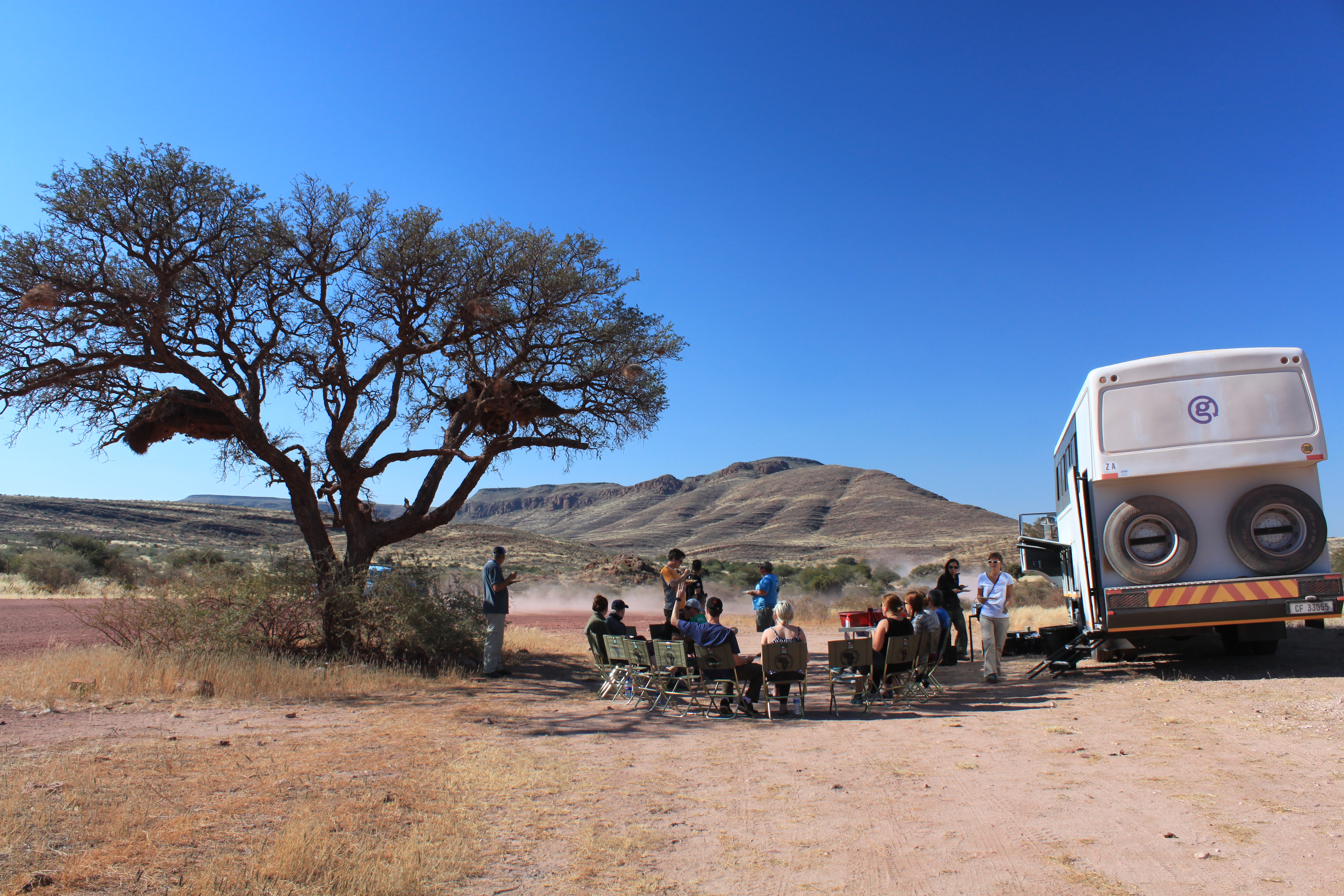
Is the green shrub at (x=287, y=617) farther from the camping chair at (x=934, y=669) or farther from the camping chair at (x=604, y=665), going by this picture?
the camping chair at (x=934, y=669)

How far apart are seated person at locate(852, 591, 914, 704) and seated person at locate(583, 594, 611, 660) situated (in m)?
3.28

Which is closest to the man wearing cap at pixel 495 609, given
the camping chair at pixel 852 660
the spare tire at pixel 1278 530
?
the camping chair at pixel 852 660

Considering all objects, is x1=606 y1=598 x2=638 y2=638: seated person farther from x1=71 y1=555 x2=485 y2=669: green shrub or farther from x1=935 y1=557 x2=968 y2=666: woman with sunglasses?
x1=935 y1=557 x2=968 y2=666: woman with sunglasses

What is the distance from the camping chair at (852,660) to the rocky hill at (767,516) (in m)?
41.9

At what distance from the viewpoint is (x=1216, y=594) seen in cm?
955

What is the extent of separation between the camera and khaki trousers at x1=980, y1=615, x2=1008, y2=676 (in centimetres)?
1113

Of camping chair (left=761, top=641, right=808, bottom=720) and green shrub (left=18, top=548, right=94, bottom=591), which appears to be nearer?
camping chair (left=761, top=641, right=808, bottom=720)

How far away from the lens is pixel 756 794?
594 cm

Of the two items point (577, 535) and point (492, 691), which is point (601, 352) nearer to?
point (492, 691)

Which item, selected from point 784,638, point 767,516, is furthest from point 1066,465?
point 767,516

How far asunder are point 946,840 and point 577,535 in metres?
101

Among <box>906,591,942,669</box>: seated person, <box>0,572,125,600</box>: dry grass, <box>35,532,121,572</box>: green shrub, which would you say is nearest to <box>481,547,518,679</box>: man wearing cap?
<box>906,591,942,669</box>: seated person

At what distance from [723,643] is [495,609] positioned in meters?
4.29

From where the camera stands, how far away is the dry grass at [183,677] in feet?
31.4
